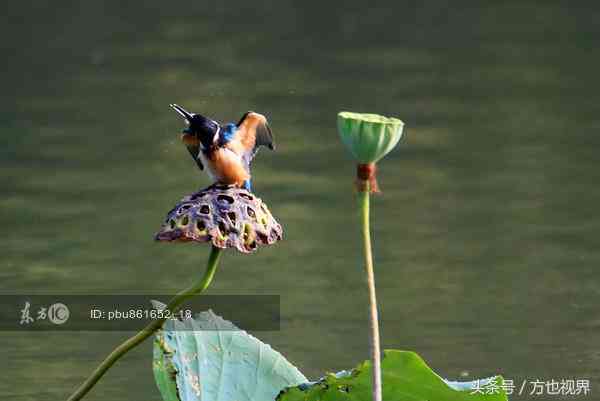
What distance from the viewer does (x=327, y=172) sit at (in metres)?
4.97

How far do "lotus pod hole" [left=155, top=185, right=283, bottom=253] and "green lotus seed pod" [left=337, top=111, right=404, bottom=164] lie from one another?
22 cm

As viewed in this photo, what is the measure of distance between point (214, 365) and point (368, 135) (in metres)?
0.61

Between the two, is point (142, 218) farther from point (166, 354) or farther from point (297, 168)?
point (166, 354)

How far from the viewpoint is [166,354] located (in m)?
1.55

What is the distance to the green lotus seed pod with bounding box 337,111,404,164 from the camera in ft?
3.51

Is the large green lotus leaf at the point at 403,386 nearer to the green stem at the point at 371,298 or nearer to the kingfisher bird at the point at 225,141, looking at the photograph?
the kingfisher bird at the point at 225,141

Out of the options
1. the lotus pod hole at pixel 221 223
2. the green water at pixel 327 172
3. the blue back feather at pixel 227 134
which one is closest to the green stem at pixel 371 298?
the lotus pod hole at pixel 221 223

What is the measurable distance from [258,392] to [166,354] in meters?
0.14

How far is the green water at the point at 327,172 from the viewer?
357 cm

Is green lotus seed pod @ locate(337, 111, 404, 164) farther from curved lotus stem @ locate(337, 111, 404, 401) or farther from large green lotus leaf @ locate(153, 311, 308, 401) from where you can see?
large green lotus leaf @ locate(153, 311, 308, 401)

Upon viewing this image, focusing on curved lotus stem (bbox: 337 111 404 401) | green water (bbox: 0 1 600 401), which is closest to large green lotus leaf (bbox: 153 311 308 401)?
curved lotus stem (bbox: 337 111 404 401)

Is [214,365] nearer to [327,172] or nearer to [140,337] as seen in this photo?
[140,337]

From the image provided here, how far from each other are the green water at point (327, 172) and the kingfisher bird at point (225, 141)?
5.48ft

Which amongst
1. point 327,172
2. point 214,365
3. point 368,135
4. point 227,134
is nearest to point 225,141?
point 227,134
